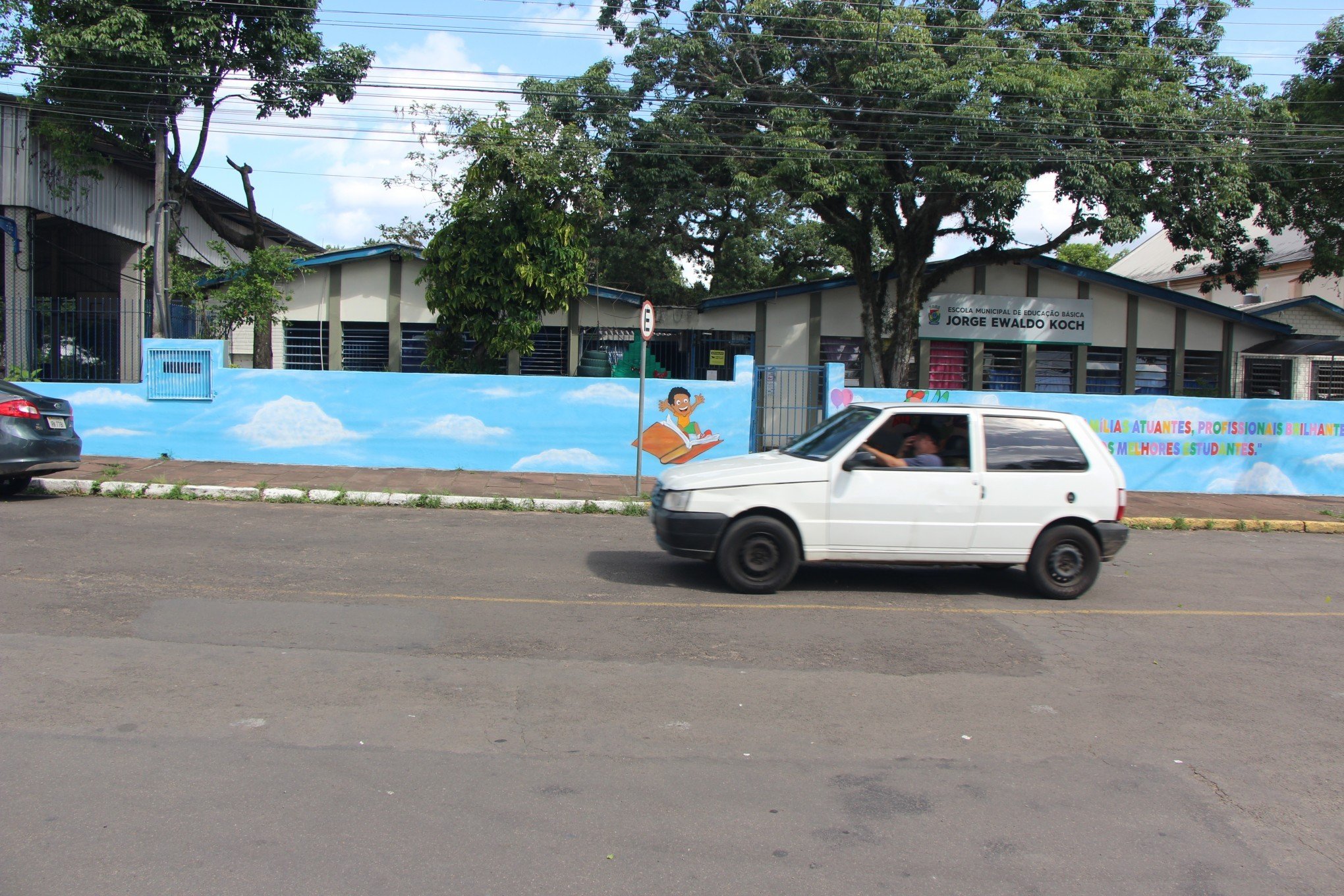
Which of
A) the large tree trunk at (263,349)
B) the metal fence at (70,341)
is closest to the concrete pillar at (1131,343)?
the large tree trunk at (263,349)

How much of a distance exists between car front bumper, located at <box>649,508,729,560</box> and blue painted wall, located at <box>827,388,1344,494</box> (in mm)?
8734

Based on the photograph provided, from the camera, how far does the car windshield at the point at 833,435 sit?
8375mm

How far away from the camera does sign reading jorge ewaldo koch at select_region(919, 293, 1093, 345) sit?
906 inches

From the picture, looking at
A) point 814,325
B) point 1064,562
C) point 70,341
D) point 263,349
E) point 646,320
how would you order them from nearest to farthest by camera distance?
point 1064,562 < point 646,320 < point 70,341 < point 263,349 < point 814,325

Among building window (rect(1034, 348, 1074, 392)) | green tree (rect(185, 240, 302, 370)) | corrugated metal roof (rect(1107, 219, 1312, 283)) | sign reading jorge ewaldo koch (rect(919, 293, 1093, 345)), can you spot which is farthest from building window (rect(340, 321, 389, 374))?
corrugated metal roof (rect(1107, 219, 1312, 283))

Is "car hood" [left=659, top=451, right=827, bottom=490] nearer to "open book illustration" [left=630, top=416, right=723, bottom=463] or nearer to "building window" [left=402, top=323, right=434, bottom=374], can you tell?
"open book illustration" [left=630, top=416, right=723, bottom=463]

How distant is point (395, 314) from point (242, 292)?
379 cm

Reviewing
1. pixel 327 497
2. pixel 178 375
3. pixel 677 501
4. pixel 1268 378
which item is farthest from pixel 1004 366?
pixel 178 375

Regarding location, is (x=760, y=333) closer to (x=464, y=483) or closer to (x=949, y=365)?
(x=949, y=365)

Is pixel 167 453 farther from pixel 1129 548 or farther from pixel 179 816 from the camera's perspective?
pixel 1129 548

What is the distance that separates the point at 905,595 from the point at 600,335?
13492 mm

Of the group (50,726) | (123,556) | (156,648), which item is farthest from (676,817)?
(123,556)

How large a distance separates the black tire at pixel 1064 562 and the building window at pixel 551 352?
1380 cm

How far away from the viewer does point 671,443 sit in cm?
1634
